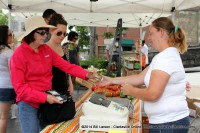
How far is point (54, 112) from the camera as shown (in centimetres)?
205

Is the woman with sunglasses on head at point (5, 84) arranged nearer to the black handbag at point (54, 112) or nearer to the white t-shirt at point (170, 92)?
the black handbag at point (54, 112)

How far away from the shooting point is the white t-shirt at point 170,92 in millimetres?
1738

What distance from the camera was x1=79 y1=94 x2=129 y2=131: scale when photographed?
190cm

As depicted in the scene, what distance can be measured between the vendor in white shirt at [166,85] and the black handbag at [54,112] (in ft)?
1.62

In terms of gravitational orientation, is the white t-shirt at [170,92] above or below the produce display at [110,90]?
above

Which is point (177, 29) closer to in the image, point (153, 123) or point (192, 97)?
point (153, 123)

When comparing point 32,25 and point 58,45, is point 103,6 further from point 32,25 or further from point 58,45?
point 32,25

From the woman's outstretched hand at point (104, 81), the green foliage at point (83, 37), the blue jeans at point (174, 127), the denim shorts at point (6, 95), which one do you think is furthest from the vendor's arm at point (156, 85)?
the green foliage at point (83, 37)

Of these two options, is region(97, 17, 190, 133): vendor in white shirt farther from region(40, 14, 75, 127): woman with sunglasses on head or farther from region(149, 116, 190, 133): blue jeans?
region(40, 14, 75, 127): woman with sunglasses on head

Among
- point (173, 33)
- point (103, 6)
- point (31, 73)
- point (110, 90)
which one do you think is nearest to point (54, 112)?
point (31, 73)

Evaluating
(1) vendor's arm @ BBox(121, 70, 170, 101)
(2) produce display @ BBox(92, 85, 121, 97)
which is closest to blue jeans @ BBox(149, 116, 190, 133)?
(1) vendor's arm @ BBox(121, 70, 170, 101)

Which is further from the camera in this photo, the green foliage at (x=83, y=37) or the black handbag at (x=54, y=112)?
the green foliage at (x=83, y=37)

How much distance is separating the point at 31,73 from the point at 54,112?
0.34m

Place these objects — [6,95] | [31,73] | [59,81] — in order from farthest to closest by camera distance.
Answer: [6,95], [59,81], [31,73]
